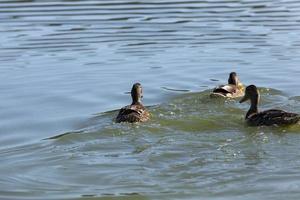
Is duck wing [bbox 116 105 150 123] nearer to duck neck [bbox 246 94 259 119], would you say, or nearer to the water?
the water

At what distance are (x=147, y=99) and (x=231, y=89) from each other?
147 centimetres

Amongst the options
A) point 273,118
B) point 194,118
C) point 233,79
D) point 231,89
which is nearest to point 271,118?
point 273,118

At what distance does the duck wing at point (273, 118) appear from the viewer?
42.1 feet

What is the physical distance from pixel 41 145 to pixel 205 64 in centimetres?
680

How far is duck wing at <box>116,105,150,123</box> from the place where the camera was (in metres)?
13.3

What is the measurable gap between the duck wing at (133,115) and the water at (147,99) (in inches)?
6.8

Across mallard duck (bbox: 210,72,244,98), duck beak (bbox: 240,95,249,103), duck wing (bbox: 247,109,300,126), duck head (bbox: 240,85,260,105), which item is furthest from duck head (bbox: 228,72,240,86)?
duck wing (bbox: 247,109,300,126)

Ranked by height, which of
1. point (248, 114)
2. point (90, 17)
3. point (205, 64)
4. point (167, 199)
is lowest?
point (167, 199)

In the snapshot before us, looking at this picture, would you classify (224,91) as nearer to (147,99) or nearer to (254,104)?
(254,104)

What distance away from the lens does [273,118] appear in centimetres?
1302

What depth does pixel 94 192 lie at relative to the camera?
404 inches

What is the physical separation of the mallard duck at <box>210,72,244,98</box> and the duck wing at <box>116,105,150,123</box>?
193 centimetres

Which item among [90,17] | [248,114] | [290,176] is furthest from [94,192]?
[90,17]

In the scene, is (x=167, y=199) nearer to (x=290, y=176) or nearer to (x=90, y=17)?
(x=290, y=176)
